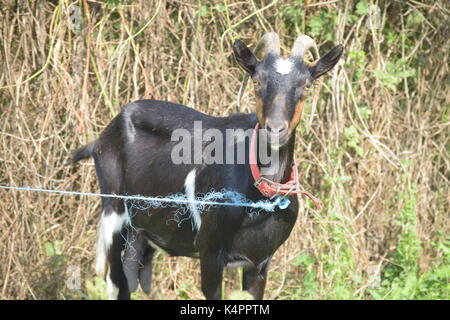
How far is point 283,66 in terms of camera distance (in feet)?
13.9

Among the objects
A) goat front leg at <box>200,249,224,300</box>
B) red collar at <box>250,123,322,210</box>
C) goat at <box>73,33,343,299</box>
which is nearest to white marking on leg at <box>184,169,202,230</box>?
goat at <box>73,33,343,299</box>

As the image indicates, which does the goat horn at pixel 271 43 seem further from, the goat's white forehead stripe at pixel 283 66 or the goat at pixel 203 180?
the goat's white forehead stripe at pixel 283 66

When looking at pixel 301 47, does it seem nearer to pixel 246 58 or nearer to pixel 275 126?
pixel 246 58

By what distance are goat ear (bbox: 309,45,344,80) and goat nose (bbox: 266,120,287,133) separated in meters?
0.60

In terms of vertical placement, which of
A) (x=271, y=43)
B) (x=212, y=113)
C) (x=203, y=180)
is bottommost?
(x=203, y=180)

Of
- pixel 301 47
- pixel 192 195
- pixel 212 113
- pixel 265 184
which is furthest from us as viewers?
pixel 212 113

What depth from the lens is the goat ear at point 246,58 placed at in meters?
4.45

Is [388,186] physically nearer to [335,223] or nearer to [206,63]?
[335,223]

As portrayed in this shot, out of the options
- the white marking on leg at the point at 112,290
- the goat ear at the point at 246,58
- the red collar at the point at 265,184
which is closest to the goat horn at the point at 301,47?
the goat ear at the point at 246,58

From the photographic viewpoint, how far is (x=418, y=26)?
270 inches

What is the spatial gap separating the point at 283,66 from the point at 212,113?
227cm

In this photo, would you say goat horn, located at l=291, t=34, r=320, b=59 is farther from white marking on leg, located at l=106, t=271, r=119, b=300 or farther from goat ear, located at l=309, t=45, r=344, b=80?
white marking on leg, located at l=106, t=271, r=119, b=300

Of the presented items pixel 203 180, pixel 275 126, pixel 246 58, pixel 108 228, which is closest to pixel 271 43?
pixel 246 58

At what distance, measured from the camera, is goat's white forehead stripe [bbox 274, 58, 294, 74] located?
423 cm
